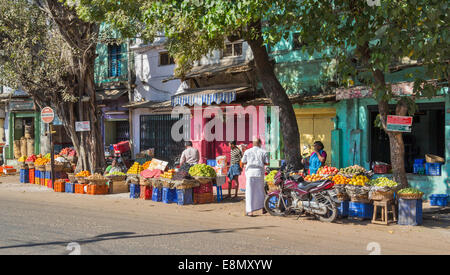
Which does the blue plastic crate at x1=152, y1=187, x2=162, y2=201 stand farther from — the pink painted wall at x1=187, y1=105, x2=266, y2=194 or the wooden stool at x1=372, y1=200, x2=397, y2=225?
the wooden stool at x1=372, y1=200, x2=397, y2=225

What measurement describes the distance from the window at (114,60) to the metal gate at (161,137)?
305 cm

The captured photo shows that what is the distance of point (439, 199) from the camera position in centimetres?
1207

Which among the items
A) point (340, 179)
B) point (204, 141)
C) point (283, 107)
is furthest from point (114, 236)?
point (204, 141)

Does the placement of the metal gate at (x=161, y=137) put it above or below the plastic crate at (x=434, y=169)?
above

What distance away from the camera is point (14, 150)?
2797cm

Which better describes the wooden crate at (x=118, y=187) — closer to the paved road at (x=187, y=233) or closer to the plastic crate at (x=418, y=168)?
the paved road at (x=187, y=233)

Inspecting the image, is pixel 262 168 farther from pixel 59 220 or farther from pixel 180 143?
pixel 180 143

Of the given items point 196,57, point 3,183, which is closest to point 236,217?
point 196,57

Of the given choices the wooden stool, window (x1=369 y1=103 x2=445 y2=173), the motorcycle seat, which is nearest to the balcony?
window (x1=369 y1=103 x2=445 y2=173)

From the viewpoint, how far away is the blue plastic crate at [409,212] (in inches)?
385

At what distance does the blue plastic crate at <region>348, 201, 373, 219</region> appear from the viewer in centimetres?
1036

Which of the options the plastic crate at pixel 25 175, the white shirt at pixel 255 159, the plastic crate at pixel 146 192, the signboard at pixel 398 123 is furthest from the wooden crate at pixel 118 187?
the signboard at pixel 398 123

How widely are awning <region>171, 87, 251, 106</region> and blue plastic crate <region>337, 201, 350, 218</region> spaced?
22.0ft

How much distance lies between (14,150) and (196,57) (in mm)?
17850
